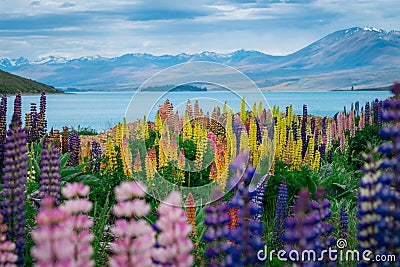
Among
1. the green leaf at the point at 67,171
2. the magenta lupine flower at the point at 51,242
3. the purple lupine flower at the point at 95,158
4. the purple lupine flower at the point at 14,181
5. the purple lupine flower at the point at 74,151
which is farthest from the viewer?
the purple lupine flower at the point at 74,151

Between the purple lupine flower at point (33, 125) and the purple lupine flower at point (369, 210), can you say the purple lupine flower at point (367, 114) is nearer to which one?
the purple lupine flower at point (33, 125)

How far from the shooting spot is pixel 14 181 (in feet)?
13.5

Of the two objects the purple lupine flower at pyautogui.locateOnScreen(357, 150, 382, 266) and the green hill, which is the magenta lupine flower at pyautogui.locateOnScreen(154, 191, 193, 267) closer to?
the purple lupine flower at pyautogui.locateOnScreen(357, 150, 382, 266)

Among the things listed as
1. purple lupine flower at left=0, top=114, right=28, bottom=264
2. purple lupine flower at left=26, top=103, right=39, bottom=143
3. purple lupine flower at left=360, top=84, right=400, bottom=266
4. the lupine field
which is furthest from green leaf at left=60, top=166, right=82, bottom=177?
purple lupine flower at left=360, top=84, right=400, bottom=266

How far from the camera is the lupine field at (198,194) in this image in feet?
8.09

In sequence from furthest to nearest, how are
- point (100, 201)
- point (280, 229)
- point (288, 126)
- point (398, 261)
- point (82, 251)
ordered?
1. point (288, 126)
2. point (100, 201)
3. point (280, 229)
4. point (398, 261)
5. point (82, 251)

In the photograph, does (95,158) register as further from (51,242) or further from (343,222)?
(51,242)

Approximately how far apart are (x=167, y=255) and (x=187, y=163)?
17.6 ft

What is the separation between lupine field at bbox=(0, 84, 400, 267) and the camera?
8.09ft

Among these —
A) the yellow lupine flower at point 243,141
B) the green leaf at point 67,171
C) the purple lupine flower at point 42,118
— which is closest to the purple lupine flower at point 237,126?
the yellow lupine flower at point 243,141

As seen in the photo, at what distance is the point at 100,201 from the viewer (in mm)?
7512

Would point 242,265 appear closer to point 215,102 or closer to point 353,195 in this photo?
point 215,102

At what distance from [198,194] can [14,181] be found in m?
3.44

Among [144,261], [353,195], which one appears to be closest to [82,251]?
[144,261]
